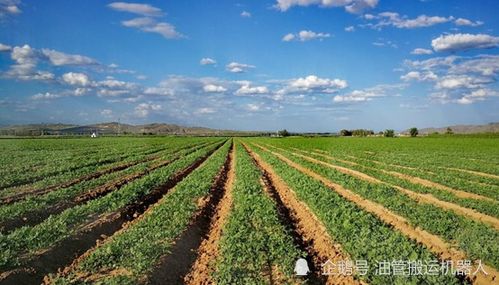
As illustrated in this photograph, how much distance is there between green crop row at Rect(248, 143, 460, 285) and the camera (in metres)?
7.64

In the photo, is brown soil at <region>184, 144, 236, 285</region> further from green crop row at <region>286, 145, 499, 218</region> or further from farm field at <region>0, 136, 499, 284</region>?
green crop row at <region>286, 145, 499, 218</region>

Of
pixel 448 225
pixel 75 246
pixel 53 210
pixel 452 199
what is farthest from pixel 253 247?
pixel 452 199

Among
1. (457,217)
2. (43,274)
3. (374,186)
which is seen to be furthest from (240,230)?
(374,186)

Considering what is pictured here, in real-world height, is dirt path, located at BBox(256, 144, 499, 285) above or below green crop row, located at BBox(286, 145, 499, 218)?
below

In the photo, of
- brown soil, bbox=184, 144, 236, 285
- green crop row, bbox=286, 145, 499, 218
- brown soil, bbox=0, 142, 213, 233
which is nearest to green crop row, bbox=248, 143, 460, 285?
brown soil, bbox=184, 144, 236, 285

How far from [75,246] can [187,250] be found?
265 centimetres

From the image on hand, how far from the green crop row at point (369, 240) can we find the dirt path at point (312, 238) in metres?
0.18

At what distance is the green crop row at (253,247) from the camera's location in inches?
314

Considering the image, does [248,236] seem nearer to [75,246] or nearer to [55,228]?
[75,246]

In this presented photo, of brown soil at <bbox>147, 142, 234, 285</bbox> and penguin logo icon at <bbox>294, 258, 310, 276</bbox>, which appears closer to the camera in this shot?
penguin logo icon at <bbox>294, 258, 310, 276</bbox>

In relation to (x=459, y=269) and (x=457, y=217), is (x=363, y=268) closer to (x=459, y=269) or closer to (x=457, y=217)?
(x=459, y=269)

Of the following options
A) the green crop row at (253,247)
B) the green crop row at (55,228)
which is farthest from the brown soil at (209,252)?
the green crop row at (55,228)

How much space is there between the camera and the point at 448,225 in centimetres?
1154

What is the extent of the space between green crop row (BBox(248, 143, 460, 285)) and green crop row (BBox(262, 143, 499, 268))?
1.02 metres
